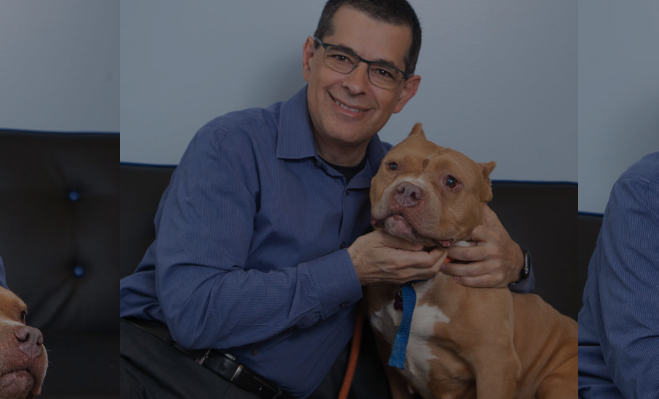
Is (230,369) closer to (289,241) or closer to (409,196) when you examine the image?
(289,241)

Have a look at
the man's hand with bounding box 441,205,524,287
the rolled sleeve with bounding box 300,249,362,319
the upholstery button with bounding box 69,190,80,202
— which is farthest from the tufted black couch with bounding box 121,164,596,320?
the rolled sleeve with bounding box 300,249,362,319

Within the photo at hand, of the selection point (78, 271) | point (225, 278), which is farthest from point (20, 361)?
point (78, 271)

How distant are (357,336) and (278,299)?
49 cm

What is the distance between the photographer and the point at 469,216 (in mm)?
1931

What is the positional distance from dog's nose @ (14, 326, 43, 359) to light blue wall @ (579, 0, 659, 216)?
85.3 inches

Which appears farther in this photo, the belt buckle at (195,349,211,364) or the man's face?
the man's face

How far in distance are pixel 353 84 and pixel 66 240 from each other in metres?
1.12

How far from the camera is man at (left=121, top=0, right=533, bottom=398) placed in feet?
6.08

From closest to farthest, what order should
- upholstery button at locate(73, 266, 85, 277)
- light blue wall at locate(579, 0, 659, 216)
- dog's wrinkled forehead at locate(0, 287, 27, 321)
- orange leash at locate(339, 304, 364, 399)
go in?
1. dog's wrinkled forehead at locate(0, 287, 27, 321)
2. upholstery button at locate(73, 266, 85, 277)
3. orange leash at locate(339, 304, 364, 399)
4. light blue wall at locate(579, 0, 659, 216)

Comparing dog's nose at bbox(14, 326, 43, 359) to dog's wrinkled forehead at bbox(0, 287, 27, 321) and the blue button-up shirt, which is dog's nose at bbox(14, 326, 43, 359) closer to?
dog's wrinkled forehead at bbox(0, 287, 27, 321)

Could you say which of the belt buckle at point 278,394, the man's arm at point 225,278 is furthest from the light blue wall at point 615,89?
the belt buckle at point 278,394

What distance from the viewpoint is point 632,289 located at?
5.48 ft

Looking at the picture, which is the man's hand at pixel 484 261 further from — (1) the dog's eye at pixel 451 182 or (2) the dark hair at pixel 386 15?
(2) the dark hair at pixel 386 15

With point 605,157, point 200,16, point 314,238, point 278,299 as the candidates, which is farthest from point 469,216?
point 200,16
